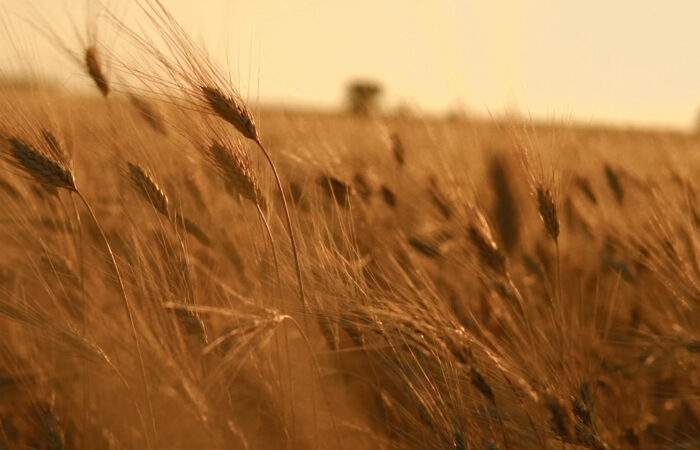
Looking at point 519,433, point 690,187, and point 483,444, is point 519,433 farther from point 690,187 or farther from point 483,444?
point 690,187

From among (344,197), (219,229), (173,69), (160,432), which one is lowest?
(160,432)

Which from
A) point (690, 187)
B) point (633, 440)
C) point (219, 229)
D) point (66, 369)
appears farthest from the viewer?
point (690, 187)

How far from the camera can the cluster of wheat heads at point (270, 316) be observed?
48.5 inches

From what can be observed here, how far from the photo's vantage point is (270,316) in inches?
47.6

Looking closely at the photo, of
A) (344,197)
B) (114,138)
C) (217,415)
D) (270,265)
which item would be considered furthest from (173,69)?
(217,415)

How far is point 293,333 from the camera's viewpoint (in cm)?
172

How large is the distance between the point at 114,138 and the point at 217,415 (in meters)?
0.59

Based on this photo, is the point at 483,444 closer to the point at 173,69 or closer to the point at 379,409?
the point at 379,409

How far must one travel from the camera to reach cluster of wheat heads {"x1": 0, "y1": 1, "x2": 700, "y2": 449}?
1.23 meters

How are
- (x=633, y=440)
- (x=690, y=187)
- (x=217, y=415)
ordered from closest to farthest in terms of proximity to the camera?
(x=217, y=415)
(x=633, y=440)
(x=690, y=187)

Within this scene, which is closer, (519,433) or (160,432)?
(519,433)

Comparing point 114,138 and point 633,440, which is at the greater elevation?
point 114,138

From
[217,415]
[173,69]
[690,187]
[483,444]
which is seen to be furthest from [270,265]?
[690,187]

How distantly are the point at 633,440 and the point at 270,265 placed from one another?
751 millimetres
